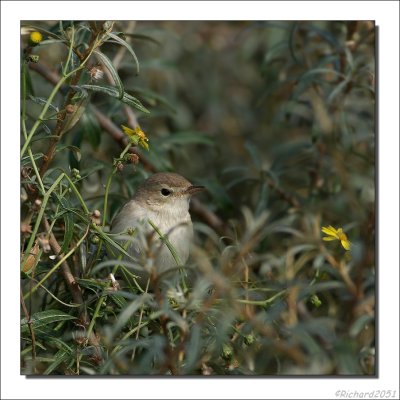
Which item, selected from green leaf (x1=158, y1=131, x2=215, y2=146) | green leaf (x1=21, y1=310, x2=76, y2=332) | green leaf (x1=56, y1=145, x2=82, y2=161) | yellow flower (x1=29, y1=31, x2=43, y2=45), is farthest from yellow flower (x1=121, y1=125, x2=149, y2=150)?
green leaf (x1=158, y1=131, x2=215, y2=146)

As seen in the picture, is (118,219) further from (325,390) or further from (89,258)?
(325,390)

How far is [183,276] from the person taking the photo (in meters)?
3.75

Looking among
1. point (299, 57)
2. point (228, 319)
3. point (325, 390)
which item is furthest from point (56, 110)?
point (299, 57)

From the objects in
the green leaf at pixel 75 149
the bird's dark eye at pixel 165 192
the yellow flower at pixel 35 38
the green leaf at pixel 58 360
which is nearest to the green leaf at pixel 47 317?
the green leaf at pixel 58 360

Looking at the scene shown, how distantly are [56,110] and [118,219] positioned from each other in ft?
3.86

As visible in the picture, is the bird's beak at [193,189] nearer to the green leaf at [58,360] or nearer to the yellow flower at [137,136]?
the yellow flower at [137,136]

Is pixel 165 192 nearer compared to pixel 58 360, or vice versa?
pixel 58 360

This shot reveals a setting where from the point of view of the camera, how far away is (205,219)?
6.00 meters

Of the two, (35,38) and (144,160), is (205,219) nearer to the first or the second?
(144,160)

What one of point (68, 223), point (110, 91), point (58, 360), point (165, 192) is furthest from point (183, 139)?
point (58, 360)

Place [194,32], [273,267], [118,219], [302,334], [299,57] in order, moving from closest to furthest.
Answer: [302,334], [273,267], [118,219], [299,57], [194,32]

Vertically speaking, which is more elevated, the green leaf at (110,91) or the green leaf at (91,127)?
the green leaf at (110,91)

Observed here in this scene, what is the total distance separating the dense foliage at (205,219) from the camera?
3.70 metres

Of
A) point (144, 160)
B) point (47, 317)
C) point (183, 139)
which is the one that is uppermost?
point (183, 139)
